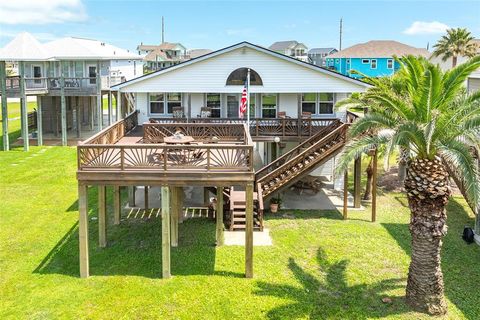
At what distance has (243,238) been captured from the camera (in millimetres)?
16672

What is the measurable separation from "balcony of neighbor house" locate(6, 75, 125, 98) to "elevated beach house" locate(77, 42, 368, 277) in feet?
30.6

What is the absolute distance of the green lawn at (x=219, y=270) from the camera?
11633 mm

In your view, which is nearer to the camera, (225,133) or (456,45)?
(225,133)

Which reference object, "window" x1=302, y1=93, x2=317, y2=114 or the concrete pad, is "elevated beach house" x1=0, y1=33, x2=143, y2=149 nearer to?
"window" x1=302, y1=93, x2=317, y2=114

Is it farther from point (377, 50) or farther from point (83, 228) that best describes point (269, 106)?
point (377, 50)

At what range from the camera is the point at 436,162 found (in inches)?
445

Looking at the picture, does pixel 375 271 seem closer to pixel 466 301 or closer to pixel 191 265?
pixel 466 301

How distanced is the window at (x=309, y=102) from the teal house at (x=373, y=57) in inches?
1670

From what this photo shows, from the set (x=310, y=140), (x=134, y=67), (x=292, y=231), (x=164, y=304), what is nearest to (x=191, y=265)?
(x=164, y=304)

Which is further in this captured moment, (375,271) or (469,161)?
(375,271)

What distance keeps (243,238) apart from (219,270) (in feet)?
9.52

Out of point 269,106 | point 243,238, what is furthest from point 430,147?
point 269,106

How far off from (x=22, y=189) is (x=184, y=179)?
12.9m

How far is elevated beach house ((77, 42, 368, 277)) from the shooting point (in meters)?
13.1
